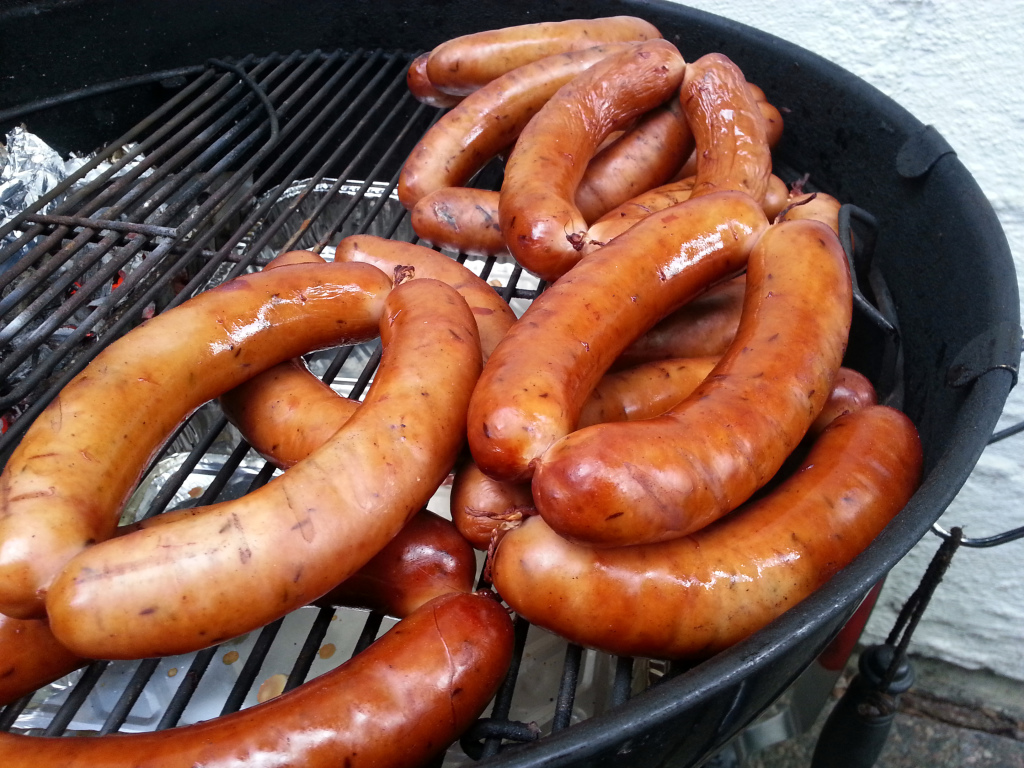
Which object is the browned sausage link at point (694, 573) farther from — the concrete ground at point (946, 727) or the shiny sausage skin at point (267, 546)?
the concrete ground at point (946, 727)

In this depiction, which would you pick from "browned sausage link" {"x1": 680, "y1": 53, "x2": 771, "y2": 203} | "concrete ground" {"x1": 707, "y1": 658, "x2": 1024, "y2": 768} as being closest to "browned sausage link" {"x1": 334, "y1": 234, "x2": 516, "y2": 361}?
"browned sausage link" {"x1": 680, "y1": 53, "x2": 771, "y2": 203}

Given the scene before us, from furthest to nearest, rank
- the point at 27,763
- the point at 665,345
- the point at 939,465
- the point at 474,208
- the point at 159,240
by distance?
the point at 159,240 → the point at 474,208 → the point at 665,345 → the point at 939,465 → the point at 27,763

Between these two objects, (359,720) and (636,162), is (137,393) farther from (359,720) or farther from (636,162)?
(636,162)

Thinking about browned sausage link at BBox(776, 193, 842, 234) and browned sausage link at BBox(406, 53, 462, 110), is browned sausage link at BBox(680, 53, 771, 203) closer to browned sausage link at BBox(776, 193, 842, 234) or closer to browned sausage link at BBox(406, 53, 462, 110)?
browned sausage link at BBox(776, 193, 842, 234)

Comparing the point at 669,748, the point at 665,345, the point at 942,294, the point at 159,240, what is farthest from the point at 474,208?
the point at 669,748

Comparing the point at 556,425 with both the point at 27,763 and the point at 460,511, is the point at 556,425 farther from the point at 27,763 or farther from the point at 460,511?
the point at 27,763

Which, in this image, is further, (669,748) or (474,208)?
(474,208)
